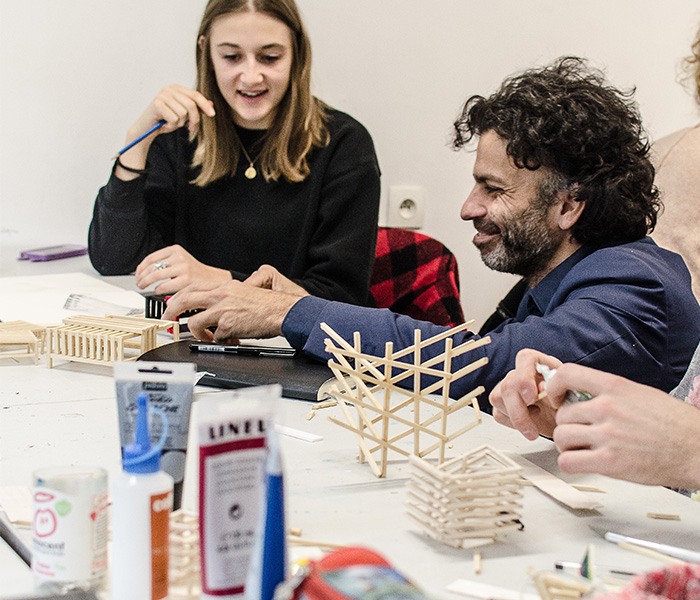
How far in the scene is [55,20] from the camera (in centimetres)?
274

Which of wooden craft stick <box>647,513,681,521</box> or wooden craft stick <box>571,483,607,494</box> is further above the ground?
wooden craft stick <box>571,483,607,494</box>

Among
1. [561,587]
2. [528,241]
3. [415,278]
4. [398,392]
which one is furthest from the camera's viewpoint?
[415,278]

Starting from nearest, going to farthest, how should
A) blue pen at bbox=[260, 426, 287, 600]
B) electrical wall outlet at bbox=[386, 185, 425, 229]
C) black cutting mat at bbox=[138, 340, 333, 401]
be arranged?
blue pen at bbox=[260, 426, 287, 600]
black cutting mat at bbox=[138, 340, 333, 401]
electrical wall outlet at bbox=[386, 185, 425, 229]

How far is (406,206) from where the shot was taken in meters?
3.13

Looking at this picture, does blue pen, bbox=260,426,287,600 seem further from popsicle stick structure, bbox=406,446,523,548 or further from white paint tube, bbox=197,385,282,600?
popsicle stick structure, bbox=406,446,523,548

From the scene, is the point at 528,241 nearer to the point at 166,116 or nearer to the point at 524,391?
the point at 524,391

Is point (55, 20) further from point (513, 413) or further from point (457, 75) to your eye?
point (513, 413)

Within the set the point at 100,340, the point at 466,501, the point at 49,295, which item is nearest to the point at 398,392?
the point at 466,501

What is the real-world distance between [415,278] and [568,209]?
81 cm

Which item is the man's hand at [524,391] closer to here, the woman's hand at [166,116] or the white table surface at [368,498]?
the white table surface at [368,498]

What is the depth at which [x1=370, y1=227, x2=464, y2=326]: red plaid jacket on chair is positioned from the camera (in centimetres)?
242

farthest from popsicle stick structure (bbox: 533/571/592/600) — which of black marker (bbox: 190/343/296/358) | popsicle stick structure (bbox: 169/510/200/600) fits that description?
black marker (bbox: 190/343/296/358)

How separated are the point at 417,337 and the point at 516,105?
0.76 metres

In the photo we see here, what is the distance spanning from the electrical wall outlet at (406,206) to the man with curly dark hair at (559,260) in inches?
49.6
